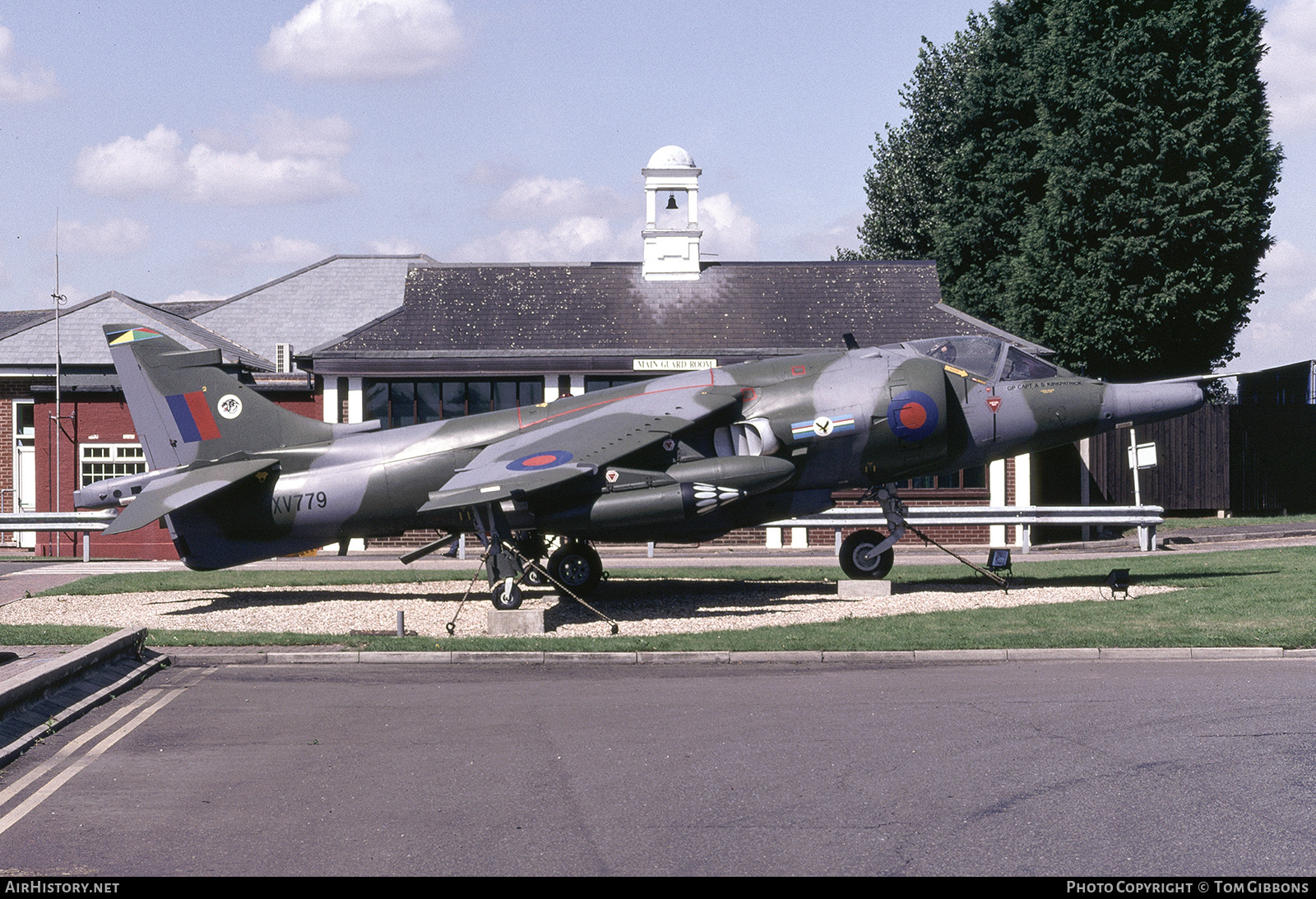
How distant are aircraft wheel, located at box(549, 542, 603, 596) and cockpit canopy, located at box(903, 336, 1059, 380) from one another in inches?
234

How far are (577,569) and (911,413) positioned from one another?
560cm

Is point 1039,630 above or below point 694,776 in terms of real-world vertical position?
above

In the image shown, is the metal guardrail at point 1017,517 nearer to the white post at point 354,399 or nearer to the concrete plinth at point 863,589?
the concrete plinth at point 863,589

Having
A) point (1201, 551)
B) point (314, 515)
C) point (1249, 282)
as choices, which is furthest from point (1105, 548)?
point (314, 515)

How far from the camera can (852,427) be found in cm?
1756

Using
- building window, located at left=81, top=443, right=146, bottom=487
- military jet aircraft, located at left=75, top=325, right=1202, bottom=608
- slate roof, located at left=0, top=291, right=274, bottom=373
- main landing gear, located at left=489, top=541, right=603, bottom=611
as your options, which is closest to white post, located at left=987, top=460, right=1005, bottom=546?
military jet aircraft, located at left=75, top=325, right=1202, bottom=608

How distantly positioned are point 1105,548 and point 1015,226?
16855mm

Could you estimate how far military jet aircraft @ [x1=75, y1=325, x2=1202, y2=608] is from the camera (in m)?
16.9

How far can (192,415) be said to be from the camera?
1858 cm

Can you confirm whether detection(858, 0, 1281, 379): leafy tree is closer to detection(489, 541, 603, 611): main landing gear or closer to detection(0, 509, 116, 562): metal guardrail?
detection(489, 541, 603, 611): main landing gear

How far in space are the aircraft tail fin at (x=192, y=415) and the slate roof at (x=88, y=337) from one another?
47.5 feet

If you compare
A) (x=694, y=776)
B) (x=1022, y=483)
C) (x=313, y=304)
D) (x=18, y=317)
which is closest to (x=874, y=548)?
(x=694, y=776)

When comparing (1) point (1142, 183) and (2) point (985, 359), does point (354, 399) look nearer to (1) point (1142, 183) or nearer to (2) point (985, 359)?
(2) point (985, 359)

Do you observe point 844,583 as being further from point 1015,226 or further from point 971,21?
point 971,21
